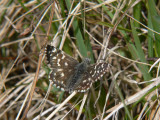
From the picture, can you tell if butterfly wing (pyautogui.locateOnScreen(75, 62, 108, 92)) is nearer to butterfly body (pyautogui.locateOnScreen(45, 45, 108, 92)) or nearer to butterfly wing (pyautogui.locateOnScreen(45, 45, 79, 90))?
butterfly body (pyautogui.locateOnScreen(45, 45, 108, 92))

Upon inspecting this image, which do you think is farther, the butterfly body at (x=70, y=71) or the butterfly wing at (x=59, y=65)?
the butterfly wing at (x=59, y=65)

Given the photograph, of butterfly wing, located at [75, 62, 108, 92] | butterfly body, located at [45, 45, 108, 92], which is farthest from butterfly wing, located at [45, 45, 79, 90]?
butterfly wing, located at [75, 62, 108, 92]

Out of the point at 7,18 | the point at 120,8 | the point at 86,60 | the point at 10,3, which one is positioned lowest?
the point at 86,60

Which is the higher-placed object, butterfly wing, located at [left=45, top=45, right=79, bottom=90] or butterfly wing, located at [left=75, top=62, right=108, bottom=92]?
butterfly wing, located at [left=45, top=45, right=79, bottom=90]

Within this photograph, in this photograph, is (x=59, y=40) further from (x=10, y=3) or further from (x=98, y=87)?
(x=10, y=3)

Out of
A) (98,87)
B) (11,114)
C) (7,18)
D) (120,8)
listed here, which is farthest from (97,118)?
(7,18)

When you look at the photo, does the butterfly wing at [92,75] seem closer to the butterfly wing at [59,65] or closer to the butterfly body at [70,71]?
the butterfly body at [70,71]

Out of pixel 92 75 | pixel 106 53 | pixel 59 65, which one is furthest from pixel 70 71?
pixel 106 53

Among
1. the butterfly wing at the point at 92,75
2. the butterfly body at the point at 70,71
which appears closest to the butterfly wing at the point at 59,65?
the butterfly body at the point at 70,71
